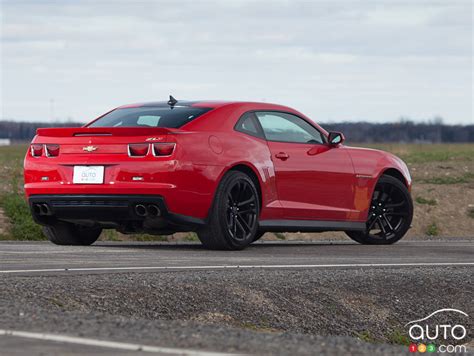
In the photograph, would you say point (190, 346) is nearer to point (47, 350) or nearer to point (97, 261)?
point (47, 350)

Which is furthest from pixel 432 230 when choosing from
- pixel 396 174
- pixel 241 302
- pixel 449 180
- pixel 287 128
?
pixel 241 302

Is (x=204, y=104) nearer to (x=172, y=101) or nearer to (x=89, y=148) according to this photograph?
(x=172, y=101)

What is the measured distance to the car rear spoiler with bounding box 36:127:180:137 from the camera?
12.4 metres

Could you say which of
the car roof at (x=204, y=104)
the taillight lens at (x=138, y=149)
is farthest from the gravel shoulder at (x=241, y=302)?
the car roof at (x=204, y=104)

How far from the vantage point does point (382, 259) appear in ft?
40.6

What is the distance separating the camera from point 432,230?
2134cm

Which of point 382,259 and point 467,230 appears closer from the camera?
point 382,259

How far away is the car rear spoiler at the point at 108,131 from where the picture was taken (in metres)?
A: 12.4

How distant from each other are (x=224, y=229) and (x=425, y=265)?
2084 millimetres

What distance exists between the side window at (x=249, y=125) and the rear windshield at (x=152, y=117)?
1.31ft

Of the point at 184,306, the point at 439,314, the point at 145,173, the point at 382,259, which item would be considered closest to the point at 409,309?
the point at 439,314

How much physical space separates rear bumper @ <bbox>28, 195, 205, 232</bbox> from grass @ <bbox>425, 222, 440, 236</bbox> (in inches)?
366

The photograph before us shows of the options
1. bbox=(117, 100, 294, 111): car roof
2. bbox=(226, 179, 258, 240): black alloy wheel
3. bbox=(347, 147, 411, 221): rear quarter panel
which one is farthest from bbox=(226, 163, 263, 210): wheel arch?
bbox=(347, 147, 411, 221): rear quarter panel

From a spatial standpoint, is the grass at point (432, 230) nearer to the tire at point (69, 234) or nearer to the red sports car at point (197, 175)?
the red sports car at point (197, 175)
